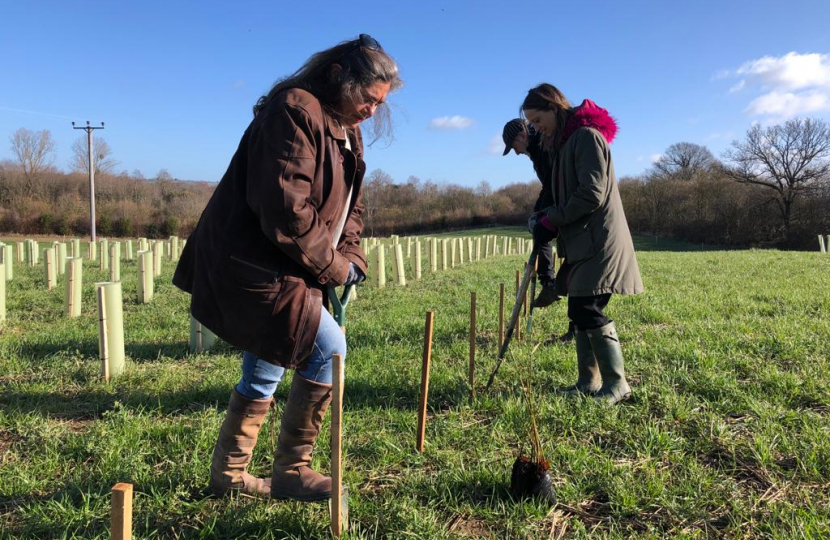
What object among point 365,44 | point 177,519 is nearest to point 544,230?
point 365,44

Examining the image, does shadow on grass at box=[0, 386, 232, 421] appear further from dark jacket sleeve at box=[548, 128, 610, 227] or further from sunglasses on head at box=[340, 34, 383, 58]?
dark jacket sleeve at box=[548, 128, 610, 227]

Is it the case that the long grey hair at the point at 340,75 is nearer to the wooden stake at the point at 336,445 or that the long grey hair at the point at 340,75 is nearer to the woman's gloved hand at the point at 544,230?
the wooden stake at the point at 336,445

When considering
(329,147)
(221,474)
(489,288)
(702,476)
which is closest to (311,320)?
(329,147)

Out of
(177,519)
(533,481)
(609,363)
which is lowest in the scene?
(177,519)

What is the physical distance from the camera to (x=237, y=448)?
2.04 metres

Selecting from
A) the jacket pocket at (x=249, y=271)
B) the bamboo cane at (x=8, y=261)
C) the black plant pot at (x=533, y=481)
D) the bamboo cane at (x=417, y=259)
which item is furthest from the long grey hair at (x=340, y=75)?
the bamboo cane at (x=8, y=261)

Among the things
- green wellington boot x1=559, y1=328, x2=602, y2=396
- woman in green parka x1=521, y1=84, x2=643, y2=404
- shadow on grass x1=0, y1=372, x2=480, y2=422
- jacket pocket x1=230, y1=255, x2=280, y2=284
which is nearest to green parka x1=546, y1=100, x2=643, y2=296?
woman in green parka x1=521, y1=84, x2=643, y2=404

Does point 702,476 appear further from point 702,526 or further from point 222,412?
point 222,412

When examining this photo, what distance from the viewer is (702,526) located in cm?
189

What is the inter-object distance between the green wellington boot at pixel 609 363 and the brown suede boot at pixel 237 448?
1.89m

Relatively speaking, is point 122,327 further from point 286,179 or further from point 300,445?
point 286,179

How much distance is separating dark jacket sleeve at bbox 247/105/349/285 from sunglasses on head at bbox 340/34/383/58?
37cm

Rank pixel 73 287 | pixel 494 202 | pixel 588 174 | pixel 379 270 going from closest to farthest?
pixel 588 174, pixel 73 287, pixel 379 270, pixel 494 202

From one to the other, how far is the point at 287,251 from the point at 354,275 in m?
0.40
